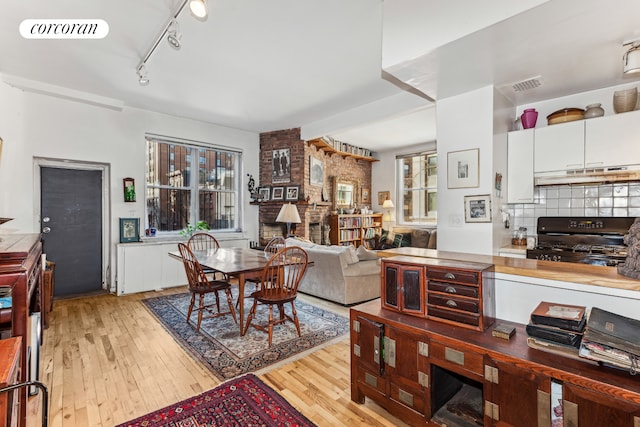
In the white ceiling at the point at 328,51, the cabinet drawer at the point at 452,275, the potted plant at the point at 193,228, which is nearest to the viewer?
the cabinet drawer at the point at 452,275

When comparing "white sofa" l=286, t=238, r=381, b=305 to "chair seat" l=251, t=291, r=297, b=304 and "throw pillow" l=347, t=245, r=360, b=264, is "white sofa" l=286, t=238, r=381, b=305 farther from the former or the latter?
"chair seat" l=251, t=291, r=297, b=304

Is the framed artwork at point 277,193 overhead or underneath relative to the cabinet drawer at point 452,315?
overhead

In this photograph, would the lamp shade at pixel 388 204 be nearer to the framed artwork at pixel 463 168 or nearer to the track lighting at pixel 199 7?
the framed artwork at pixel 463 168

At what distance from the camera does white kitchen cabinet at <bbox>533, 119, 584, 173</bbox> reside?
2904mm

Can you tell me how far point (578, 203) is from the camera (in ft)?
10.5

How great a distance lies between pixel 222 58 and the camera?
3.16m

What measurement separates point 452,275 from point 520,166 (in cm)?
241

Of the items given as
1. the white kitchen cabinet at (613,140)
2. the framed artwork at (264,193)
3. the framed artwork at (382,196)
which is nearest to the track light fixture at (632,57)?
the white kitchen cabinet at (613,140)

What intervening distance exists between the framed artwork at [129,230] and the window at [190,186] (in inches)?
14.2

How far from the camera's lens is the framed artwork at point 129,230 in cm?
459

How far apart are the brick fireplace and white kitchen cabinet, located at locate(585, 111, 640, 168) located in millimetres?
4059

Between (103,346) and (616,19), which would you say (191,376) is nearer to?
(103,346)

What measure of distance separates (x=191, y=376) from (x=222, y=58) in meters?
3.02

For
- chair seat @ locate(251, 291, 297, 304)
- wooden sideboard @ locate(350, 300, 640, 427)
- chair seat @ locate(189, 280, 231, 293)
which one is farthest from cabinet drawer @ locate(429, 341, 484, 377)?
Answer: chair seat @ locate(189, 280, 231, 293)
